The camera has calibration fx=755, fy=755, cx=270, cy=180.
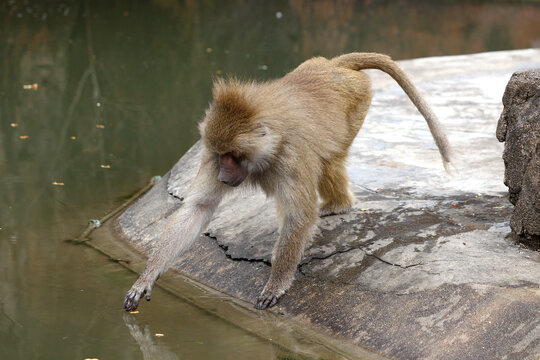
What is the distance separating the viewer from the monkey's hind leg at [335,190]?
5.04 m

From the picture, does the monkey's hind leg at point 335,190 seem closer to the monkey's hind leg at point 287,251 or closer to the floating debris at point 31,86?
the monkey's hind leg at point 287,251

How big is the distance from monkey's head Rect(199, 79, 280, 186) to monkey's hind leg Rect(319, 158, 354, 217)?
78cm

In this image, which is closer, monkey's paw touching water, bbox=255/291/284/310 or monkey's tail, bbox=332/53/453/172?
monkey's paw touching water, bbox=255/291/284/310

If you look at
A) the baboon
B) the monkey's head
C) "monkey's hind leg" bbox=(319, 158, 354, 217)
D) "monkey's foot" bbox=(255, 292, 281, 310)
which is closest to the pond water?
"monkey's foot" bbox=(255, 292, 281, 310)

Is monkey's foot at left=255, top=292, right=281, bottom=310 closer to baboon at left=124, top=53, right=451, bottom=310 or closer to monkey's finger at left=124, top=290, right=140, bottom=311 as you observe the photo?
baboon at left=124, top=53, right=451, bottom=310

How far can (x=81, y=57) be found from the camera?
12031 mm

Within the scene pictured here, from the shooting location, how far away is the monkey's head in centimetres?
412

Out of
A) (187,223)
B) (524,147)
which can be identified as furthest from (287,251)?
(524,147)

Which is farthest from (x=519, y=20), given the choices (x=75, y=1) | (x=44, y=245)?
(x=44, y=245)

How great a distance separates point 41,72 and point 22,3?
5.85 m

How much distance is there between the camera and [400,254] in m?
4.65

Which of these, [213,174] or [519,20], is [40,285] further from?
[519,20]

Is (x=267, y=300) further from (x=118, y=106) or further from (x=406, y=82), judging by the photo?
(x=118, y=106)

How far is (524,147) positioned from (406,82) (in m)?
1.14
